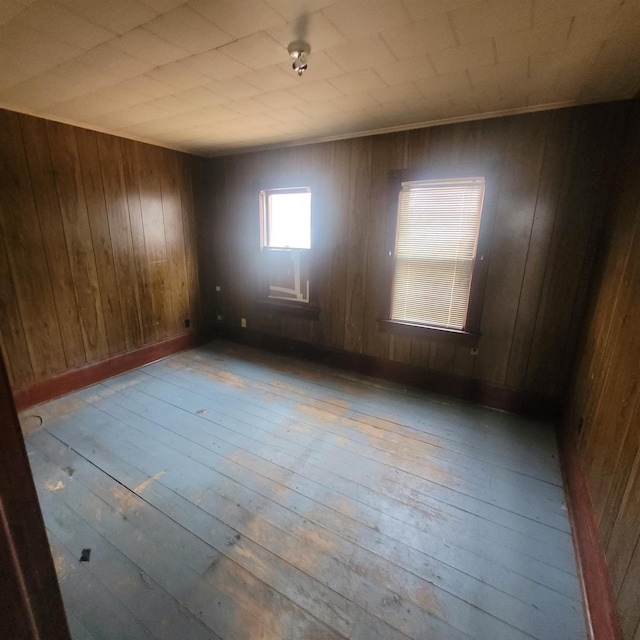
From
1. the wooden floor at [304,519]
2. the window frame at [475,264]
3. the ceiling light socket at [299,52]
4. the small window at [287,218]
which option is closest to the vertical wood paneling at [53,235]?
the wooden floor at [304,519]

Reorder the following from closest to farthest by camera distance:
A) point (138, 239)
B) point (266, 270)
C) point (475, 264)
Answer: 1. point (475, 264)
2. point (138, 239)
3. point (266, 270)

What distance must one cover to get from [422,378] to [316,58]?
8.45 ft

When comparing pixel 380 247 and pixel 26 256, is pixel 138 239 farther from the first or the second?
pixel 380 247

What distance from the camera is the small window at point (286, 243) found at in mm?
3539

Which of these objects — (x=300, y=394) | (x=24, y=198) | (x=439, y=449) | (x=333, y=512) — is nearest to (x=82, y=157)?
(x=24, y=198)

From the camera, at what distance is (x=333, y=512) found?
1.76 metres

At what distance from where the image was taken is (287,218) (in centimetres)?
365

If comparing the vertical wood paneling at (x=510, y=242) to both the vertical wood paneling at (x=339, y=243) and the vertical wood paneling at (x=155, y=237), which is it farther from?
the vertical wood paneling at (x=155, y=237)

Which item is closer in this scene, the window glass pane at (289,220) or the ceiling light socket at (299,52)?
the ceiling light socket at (299,52)

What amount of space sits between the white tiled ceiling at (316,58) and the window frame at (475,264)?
393mm

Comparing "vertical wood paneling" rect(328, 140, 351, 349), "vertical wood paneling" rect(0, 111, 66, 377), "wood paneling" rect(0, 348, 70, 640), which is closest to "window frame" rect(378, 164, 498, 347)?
"vertical wood paneling" rect(328, 140, 351, 349)

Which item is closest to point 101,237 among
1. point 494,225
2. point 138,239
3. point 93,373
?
point 138,239

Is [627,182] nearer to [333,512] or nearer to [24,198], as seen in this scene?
[333,512]

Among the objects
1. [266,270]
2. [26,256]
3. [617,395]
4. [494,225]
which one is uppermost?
[494,225]
